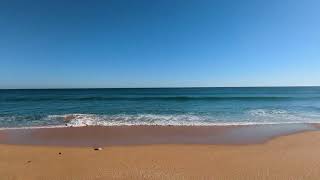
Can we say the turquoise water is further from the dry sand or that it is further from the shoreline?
the dry sand

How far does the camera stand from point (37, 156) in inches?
242

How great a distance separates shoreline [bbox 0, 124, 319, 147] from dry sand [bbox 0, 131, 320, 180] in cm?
71

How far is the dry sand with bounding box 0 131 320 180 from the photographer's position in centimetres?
476

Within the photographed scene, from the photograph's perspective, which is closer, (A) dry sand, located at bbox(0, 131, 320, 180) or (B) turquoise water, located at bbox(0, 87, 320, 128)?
(A) dry sand, located at bbox(0, 131, 320, 180)

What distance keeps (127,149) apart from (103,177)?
2288mm

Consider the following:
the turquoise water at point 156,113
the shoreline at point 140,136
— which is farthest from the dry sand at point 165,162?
the turquoise water at point 156,113

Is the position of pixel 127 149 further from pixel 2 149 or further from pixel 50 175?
pixel 2 149

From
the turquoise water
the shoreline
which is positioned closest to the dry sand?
the shoreline

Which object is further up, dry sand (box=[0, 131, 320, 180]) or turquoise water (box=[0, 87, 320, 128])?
dry sand (box=[0, 131, 320, 180])

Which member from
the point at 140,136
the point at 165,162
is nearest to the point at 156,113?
the point at 140,136

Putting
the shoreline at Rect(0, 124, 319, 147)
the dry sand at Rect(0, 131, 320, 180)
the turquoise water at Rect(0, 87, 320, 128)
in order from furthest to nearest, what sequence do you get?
the turquoise water at Rect(0, 87, 320, 128) < the shoreline at Rect(0, 124, 319, 147) < the dry sand at Rect(0, 131, 320, 180)

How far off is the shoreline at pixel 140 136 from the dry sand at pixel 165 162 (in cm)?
71

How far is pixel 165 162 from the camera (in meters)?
5.55

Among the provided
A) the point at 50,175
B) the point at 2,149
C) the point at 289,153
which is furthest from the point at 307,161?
the point at 2,149
